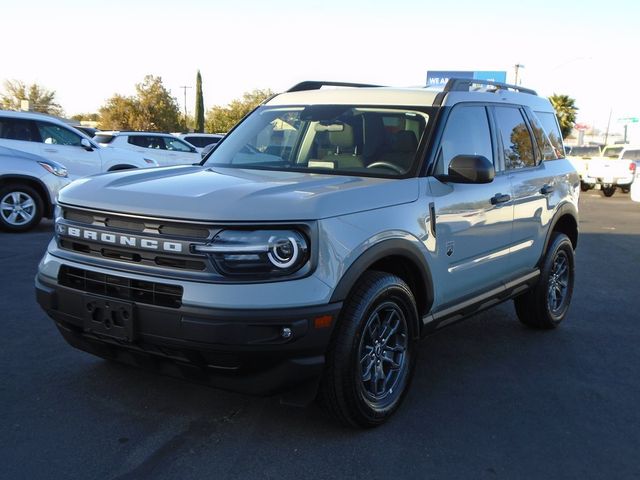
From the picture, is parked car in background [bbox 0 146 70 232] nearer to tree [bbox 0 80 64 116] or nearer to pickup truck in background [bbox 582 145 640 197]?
pickup truck in background [bbox 582 145 640 197]

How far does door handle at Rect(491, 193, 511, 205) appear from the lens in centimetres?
457

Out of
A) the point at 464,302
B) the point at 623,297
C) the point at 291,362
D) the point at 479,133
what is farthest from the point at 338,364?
the point at 623,297

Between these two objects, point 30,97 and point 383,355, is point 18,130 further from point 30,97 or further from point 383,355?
point 30,97

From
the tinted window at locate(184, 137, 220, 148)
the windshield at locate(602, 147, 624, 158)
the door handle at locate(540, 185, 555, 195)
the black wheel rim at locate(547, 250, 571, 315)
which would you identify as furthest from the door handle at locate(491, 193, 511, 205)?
the windshield at locate(602, 147, 624, 158)

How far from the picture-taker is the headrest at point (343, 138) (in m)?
4.39

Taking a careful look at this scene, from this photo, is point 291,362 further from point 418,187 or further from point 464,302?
point 464,302

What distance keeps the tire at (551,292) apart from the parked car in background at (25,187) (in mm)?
7540

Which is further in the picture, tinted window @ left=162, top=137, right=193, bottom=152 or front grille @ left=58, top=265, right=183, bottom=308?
tinted window @ left=162, top=137, right=193, bottom=152

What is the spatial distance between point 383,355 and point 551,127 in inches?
134

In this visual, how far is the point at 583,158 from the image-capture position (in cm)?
2595

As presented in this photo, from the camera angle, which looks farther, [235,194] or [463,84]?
[463,84]

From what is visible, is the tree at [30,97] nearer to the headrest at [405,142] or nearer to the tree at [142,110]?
the tree at [142,110]

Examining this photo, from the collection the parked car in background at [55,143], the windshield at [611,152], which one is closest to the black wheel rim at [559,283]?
the parked car in background at [55,143]

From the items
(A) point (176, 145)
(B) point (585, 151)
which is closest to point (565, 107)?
(B) point (585, 151)
